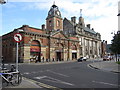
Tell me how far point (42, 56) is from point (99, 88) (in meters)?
27.3

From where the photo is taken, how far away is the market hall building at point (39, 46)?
95.3 ft

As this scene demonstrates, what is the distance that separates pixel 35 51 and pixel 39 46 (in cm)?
204

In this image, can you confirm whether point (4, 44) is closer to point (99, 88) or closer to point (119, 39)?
point (119, 39)

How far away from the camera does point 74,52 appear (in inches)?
1788

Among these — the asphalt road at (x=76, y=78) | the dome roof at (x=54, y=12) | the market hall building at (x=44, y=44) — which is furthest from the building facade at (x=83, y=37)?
the asphalt road at (x=76, y=78)

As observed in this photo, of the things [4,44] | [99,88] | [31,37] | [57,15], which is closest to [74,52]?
[57,15]

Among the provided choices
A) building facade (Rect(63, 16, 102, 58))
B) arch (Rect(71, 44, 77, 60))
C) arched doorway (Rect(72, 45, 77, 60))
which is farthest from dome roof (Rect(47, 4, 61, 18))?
arched doorway (Rect(72, 45, 77, 60))

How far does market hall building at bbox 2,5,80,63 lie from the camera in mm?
29056

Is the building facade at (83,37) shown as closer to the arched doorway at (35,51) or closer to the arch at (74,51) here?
the arch at (74,51)

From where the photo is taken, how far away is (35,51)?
31.2m

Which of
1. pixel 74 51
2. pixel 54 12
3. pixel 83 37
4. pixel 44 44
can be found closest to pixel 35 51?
pixel 44 44

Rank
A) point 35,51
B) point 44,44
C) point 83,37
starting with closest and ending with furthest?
point 35,51 < point 44,44 < point 83,37

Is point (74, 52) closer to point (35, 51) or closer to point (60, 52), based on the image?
point (60, 52)

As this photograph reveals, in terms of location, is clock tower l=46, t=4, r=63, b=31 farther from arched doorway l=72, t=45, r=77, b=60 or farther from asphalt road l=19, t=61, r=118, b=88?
asphalt road l=19, t=61, r=118, b=88
